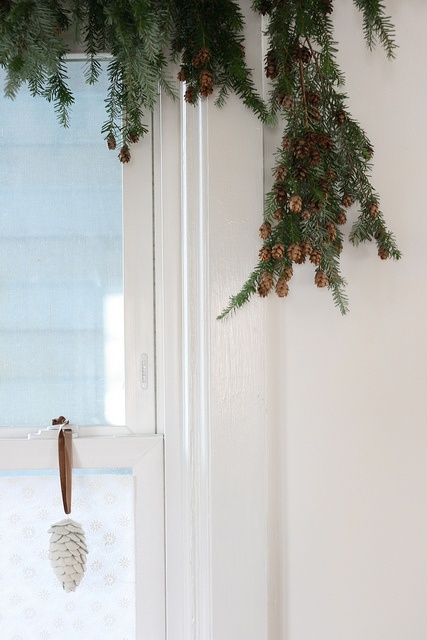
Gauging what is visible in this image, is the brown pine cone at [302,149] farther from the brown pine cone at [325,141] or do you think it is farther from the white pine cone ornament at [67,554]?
the white pine cone ornament at [67,554]

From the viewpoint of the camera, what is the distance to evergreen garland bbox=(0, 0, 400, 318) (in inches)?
36.2

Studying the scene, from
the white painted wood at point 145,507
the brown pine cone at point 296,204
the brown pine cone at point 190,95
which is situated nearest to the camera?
→ the brown pine cone at point 296,204

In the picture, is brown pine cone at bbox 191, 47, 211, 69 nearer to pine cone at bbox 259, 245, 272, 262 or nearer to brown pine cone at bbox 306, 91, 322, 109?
brown pine cone at bbox 306, 91, 322, 109

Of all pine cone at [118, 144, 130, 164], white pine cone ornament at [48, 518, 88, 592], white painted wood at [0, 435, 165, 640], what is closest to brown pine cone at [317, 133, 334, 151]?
pine cone at [118, 144, 130, 164]

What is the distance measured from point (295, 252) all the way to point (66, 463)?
1.74 feet

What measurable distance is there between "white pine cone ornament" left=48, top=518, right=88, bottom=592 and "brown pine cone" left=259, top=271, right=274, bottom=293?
0.53 m

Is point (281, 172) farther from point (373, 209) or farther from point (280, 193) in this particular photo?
point (373, 209)

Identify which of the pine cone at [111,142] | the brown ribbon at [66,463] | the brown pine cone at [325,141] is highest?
the pine cone at [111,142]

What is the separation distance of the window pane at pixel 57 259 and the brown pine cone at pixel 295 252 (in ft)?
1.16

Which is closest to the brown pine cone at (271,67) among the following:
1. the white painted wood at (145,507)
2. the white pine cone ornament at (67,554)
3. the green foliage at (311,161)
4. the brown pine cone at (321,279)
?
the green foliage at (311,161)

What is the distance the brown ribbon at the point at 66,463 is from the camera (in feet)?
3.46

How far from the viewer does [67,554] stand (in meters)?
1.05

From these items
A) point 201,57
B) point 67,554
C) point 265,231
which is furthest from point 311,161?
point 67,554

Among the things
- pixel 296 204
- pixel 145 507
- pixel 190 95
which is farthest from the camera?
pixel 145 507
